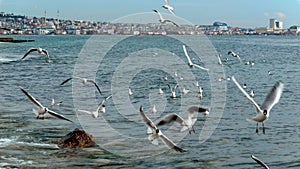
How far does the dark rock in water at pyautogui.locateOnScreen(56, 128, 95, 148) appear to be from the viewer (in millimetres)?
15455

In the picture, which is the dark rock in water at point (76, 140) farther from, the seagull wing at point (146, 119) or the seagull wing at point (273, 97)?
the seagull wing at point (273, 97)

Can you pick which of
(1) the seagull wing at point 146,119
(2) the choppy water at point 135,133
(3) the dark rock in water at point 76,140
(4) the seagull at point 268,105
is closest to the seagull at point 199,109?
(4) the seagull at point 268,105

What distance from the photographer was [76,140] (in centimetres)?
1565

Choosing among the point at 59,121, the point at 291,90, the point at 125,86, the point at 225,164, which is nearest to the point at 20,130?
the point at 59,121

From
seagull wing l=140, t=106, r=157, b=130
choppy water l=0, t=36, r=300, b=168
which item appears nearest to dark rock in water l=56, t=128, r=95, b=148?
choppy water l=0, t=36, r=300, b=168

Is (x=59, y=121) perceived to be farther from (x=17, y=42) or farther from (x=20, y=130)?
(x=17, y=42)

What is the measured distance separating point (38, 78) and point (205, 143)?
25293 mm

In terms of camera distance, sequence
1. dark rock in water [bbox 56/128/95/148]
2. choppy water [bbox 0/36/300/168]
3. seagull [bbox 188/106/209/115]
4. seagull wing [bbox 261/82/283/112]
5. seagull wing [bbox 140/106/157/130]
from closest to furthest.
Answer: seagull wing [bbox 140/106/157/130]
seagull [bbox 188/106/209/115]
seagull wing [bbox 261/82/283/112]
choppy water [bbox 0/36/300/168]
dark rock in water [bbox 56/128/95/148]

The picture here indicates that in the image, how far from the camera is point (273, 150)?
15391 millimetres

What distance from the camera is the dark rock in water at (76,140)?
1545 centimetres

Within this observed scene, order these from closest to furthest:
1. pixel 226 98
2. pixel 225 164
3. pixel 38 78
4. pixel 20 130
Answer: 1. pixel 225 164
2. pixel 20 130
3. pixel 226 98
4. pixel 38 78

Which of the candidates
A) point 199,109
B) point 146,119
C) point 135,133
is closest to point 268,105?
point 199,109

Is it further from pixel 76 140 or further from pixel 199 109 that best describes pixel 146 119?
pixel 76 140

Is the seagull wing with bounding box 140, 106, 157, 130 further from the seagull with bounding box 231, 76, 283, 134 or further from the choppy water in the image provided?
the choppy water
